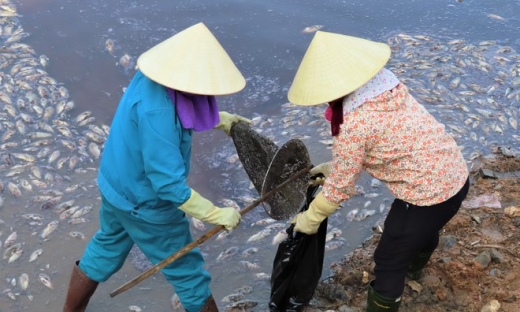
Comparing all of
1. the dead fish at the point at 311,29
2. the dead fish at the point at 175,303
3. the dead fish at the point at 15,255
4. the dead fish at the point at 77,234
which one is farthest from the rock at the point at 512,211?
the dead fish at the point at 311,29

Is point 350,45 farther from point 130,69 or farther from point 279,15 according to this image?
point 279,15

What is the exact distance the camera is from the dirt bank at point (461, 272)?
3904 mm

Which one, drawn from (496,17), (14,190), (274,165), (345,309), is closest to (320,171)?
(274,165)

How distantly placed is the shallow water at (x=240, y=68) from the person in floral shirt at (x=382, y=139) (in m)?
1.43

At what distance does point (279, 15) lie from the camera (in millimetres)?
8203

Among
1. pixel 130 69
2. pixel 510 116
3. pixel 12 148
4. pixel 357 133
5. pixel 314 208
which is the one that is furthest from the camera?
pixel 130 69

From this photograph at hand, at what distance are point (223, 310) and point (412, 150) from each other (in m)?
1.92

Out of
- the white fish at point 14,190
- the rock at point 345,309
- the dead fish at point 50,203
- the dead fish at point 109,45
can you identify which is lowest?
the dead fish at point 50,203

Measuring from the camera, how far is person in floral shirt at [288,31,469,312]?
2.88 m

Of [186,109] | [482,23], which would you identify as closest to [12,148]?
[186,109]

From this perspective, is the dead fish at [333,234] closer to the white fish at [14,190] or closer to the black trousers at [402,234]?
the black trousers at [402,234]

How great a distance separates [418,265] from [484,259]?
552 mm

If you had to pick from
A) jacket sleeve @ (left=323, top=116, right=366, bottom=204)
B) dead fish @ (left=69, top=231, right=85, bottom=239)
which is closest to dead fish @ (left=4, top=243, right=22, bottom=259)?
dead fish @ (left=69, top=231, right=85, bottom=239)

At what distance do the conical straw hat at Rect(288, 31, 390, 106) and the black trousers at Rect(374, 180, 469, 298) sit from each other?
0.77m
